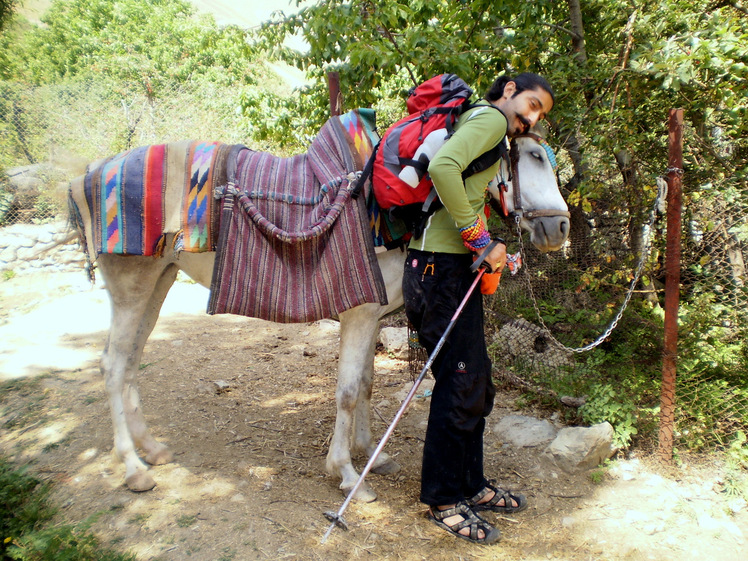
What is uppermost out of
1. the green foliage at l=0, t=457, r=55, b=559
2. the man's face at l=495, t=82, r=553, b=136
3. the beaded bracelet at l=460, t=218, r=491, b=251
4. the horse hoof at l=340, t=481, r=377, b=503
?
the man's face at l=495, t=82, r=553, b=136

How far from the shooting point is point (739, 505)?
109 inches

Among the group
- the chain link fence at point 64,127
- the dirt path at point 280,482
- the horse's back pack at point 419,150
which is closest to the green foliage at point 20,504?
the dirt path at point 280,482

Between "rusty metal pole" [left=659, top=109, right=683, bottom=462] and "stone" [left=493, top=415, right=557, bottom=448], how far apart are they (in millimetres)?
724

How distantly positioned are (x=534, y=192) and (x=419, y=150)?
630 millimetres

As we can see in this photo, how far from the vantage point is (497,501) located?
2.80 m

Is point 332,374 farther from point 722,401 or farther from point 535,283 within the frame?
point 722,401

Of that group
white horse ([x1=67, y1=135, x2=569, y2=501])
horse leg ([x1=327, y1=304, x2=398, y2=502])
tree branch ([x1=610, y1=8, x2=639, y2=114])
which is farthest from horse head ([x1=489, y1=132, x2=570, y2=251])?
tree branch ([x1=610, y1=8, x2=639, y2=114])

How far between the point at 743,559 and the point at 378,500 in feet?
6.01

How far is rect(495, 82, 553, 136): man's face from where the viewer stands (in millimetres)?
2301

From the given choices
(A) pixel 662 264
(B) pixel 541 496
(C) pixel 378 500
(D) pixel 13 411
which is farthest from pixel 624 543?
(D) pixel 13 411

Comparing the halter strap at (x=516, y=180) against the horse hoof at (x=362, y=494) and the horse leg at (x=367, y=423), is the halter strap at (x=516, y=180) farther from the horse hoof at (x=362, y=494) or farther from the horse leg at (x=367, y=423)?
the horse hoof at (x=362, y=494)

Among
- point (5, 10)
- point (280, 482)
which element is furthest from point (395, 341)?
point (5, 10)

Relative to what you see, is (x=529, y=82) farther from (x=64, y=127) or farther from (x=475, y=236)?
(x=64, y=127)

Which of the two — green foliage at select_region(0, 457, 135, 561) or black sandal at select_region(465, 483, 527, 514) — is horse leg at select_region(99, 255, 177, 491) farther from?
black sandal at select_region(465, 483, 527, 514)
